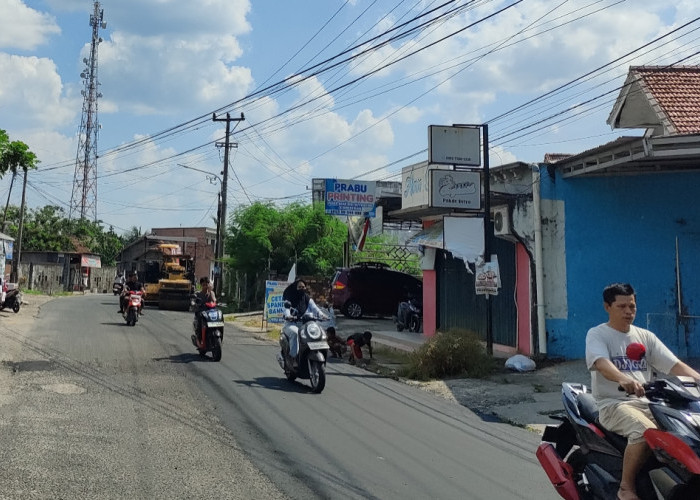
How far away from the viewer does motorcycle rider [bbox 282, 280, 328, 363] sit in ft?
36.0

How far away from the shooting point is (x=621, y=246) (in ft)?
44.5

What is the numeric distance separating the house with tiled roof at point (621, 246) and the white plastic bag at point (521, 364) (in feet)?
2.75

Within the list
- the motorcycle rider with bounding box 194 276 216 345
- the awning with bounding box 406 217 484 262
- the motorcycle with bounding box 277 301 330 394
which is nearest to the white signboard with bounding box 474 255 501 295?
the awning with bounding box 406 217 484 262

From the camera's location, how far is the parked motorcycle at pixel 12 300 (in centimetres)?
2416

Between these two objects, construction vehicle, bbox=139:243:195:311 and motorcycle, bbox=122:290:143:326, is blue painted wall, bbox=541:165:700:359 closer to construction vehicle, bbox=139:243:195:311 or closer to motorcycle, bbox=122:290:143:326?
motorcycle, bbox=122:290:143:326

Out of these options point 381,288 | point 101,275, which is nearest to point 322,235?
point 381,288

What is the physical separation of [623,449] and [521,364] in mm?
8566

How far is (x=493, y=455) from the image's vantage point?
7.09m

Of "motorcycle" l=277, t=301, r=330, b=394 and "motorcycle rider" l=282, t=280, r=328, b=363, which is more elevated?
"motorcycle rider" l=282, t=280, r=328, b=363

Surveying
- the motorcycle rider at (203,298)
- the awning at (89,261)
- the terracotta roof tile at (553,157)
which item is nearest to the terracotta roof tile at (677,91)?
the terracotta roof tile at (553,157)

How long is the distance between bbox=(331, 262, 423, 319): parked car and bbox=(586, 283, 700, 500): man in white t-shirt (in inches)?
847

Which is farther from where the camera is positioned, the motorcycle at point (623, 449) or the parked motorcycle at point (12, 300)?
the parked motorcycle at point (12, 300)

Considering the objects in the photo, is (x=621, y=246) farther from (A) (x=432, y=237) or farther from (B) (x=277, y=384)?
(B) (x=277, y=384)

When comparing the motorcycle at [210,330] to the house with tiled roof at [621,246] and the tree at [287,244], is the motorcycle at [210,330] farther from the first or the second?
the tree at [287,244]
